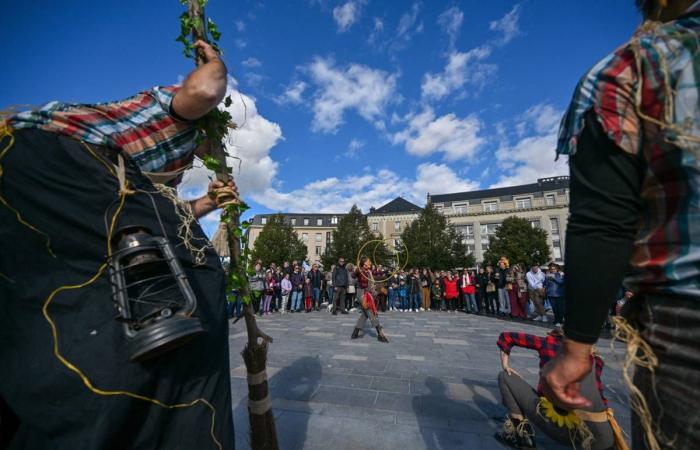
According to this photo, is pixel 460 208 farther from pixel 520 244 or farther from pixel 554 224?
pixel 520 244

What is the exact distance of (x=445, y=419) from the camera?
330 centimetres

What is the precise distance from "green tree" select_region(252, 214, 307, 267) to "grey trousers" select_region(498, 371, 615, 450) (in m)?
36.1

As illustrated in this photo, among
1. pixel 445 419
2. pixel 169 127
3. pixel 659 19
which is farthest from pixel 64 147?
pixel 445 419

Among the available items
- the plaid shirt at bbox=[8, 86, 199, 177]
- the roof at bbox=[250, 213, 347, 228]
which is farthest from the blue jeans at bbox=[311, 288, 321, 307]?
the roof at bbox=[250, 213, 347, 228]

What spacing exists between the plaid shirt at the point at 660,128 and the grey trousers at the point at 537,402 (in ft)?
5.02

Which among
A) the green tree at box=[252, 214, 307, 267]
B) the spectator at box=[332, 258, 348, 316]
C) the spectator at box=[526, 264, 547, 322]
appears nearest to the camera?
the spectator at box=[526, 264, 547, 322]

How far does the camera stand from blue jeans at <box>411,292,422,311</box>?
17.1m

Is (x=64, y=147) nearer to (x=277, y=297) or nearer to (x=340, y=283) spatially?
(x=340, y=283)

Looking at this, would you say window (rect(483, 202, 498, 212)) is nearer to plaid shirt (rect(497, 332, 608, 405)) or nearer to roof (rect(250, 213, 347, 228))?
roof (rect(250, 213, 347, 228))

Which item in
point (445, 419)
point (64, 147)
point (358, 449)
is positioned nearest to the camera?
point (64, 147)

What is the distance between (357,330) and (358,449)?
5311 mm

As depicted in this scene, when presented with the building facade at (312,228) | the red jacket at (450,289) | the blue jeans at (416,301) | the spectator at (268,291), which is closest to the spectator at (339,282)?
the spectator at (268,291)

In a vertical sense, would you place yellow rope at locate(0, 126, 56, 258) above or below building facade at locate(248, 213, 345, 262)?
below

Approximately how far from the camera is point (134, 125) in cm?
144
